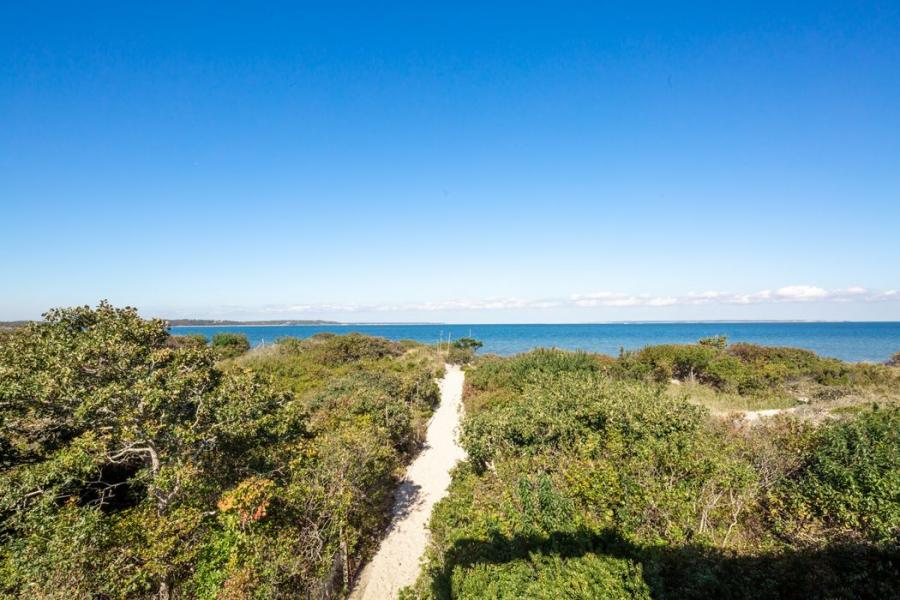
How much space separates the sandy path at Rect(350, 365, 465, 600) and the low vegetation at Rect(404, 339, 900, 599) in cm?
163

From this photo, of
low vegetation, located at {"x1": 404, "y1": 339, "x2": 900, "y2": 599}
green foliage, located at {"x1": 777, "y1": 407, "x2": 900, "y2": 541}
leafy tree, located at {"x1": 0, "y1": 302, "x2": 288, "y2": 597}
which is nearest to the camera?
low vegetation, located at {"x1": 404, "y1": 339, "x2": 900, "y2": 599}

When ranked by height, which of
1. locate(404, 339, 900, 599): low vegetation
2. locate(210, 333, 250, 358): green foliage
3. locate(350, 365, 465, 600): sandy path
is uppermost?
locate(404, 339, 900, 599): low vegetation

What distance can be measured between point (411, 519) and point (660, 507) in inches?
349

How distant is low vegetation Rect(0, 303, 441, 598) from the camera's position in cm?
645

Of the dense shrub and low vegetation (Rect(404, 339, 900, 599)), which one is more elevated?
low vegetation (Rect(404, 339, 900, 599))

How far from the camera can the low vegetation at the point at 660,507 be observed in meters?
5.83

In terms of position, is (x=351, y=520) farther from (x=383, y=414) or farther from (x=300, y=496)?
(x=383, y=414)

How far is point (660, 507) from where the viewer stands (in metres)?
7.65

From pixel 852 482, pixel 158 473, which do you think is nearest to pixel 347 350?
pixel 158 473

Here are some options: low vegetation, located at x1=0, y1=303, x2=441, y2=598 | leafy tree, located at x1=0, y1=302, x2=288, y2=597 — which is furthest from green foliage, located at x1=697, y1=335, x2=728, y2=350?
leafy tree, located at x1=0, y1=302, x2=288, y2=597

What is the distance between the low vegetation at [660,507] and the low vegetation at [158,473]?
308 cm

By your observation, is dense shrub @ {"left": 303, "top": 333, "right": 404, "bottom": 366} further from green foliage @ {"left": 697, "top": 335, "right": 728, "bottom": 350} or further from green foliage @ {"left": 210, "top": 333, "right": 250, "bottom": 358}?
green foliage @ {"left": 697, "top": 335, "right": 728, "bottom": 350}

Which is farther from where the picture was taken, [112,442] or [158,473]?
[112,442]

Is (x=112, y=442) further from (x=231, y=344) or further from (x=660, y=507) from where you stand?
(x=231, y=344)
